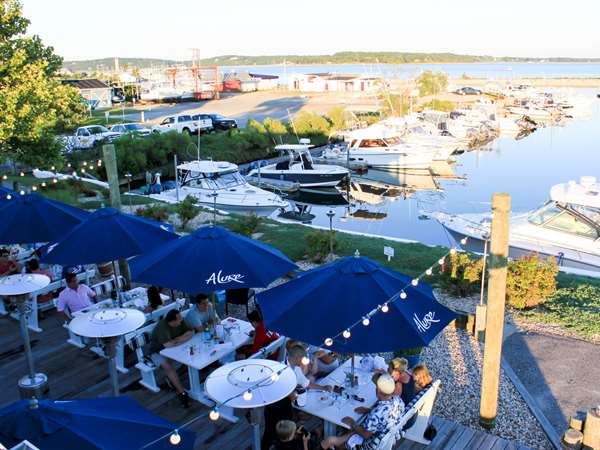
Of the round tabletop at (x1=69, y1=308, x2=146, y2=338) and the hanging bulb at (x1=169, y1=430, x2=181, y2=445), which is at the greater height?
the round tabletop at (x1=69, y1=308, x2=146, y2=338)

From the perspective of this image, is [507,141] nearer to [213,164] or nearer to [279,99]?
[279,99]

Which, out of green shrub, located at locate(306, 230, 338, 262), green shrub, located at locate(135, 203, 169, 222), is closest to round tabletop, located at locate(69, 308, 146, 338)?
green shrub, located at locate(306, 230, 338, 262)

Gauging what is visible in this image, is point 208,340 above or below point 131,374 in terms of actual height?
above

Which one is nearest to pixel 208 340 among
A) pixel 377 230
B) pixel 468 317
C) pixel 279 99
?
pixel 468 317

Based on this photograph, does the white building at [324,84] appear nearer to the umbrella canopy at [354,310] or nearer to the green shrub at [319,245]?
the green shrub at [319,245]

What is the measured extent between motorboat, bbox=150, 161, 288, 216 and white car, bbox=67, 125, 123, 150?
975cm

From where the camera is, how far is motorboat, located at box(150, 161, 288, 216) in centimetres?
2238

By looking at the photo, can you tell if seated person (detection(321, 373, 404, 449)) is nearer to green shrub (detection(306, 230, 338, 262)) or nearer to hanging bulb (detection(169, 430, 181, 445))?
hanging bulb (detection(169, 430, 181, 445))

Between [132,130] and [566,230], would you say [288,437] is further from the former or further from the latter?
[132,130]

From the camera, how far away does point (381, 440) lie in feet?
17.6

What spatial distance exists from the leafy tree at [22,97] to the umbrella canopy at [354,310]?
977cm

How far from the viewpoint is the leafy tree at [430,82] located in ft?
218

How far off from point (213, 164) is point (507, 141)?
1306 inches

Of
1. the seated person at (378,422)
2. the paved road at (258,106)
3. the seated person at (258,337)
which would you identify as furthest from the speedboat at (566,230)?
the paved road at (258,106)
